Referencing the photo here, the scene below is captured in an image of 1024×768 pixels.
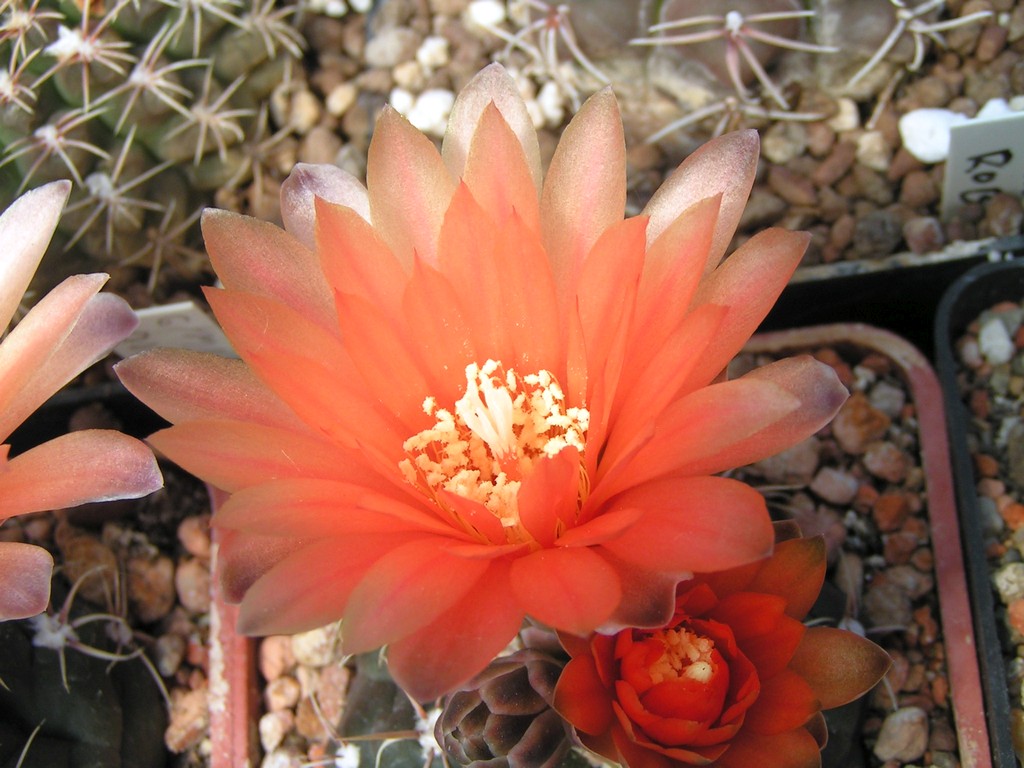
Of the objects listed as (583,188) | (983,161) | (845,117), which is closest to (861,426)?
(983,161)

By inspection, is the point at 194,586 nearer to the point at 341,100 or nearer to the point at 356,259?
the point at 356,259

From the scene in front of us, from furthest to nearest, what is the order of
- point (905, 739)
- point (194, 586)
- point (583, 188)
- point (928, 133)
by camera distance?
point (928, 133) → point (194, 586) → point (905, 739) → point (583, 188)

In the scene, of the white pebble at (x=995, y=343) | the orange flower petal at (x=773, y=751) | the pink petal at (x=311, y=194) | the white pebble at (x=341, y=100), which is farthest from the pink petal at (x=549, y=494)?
the white pebble at (x=341, y=100)

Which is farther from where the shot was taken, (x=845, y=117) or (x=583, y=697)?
(x=845, y=117)

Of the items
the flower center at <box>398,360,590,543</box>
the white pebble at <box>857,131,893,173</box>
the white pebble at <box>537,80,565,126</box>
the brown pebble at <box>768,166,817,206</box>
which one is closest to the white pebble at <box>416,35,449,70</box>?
the white pebble at <box>537,80,565,126</box>

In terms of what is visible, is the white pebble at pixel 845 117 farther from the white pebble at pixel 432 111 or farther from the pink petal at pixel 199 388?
the pink petal at pixel 199 388

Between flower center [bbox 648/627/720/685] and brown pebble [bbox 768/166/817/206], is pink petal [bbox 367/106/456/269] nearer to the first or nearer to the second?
flower center [bbox 648/627/720/685]

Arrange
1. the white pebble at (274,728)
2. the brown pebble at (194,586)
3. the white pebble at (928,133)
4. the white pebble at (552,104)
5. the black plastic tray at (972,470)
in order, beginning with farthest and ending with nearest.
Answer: the white pebble at (552,104)
the white pebble at (928,133)
the brown pebble at (194,586)
the white pebble at (274,728)
the black plastic tray at (972,470)
